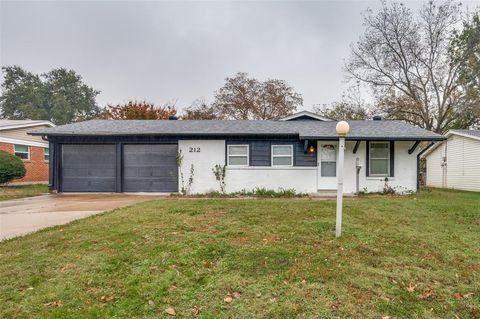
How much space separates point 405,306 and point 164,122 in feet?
44.5

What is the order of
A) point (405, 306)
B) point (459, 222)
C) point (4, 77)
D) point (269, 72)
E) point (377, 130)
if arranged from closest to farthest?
point (405, 306)
point (459, 222)
point (377, 130)
point (269, 72)
point (4, 77)

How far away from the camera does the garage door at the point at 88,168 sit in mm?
12516

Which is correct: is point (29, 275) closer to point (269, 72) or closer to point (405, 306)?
point (405, 306)

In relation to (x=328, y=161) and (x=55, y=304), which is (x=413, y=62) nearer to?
(x=328, y=161)

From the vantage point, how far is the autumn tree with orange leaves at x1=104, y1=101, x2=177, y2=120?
24.5 m

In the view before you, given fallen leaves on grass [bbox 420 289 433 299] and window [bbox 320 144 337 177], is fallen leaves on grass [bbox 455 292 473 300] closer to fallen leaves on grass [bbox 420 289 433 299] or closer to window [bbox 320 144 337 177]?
fallen leaves on grass [bbox 420 289 433 299]

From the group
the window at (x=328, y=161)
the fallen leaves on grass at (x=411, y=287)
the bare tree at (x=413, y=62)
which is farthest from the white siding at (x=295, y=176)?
the bare tree at (x=413, y=62)

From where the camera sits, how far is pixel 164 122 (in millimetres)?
14781

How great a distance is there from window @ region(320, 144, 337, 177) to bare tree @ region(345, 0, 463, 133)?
1445 cm

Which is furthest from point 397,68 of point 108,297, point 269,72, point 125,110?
point 108,297

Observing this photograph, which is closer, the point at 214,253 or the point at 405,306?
the point at 405,306

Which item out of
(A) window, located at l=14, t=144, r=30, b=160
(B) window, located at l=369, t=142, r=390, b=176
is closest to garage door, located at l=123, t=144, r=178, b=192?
(B) window, located at l=369, t=142, r=390, b=176

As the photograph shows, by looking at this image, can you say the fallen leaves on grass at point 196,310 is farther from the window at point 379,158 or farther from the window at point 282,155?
the window at point 379,158

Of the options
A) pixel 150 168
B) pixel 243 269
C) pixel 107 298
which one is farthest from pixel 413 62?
pixel 107 298
